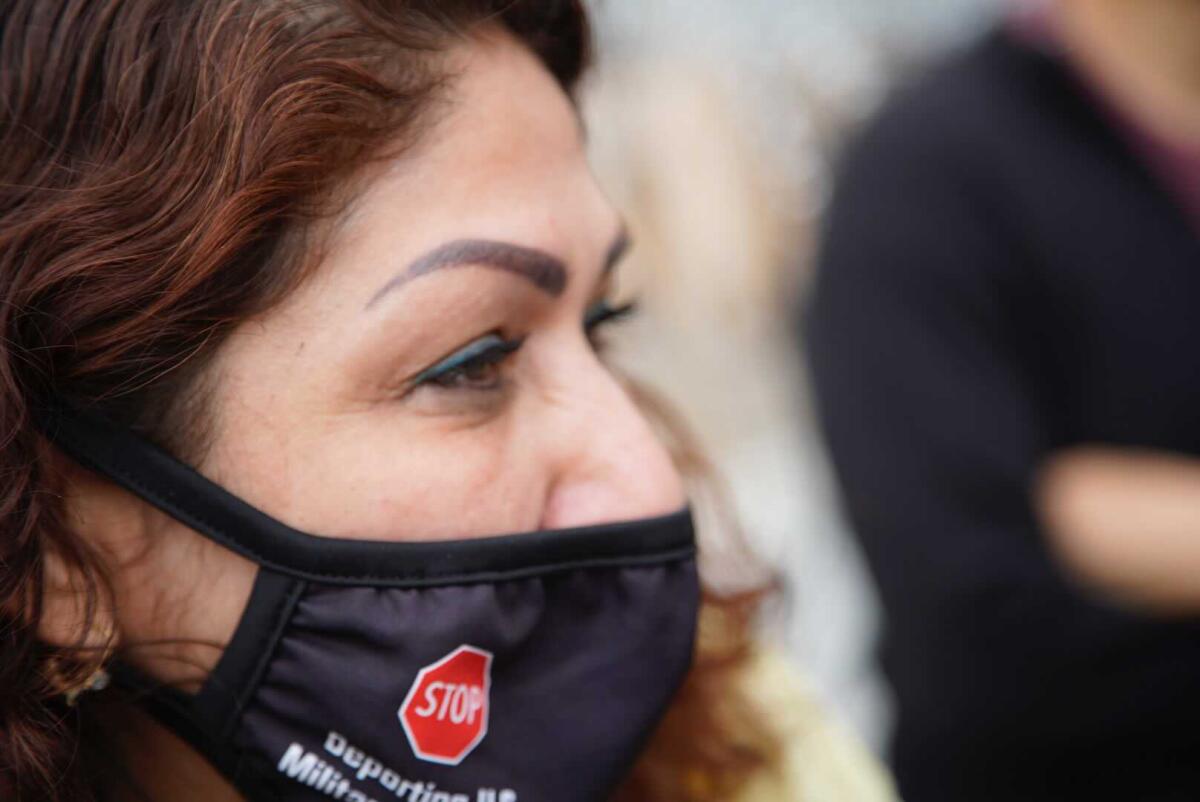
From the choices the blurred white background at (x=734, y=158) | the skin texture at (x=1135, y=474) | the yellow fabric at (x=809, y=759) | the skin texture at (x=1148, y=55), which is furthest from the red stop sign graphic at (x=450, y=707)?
the blurred white background at (x=734, y=158)

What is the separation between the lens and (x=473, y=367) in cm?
144

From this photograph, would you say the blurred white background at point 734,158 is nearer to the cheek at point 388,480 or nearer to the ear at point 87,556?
the cheek at point 388,480

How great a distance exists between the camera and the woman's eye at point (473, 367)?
1387 millimetres

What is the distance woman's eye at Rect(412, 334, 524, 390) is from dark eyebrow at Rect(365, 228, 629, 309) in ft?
0.29

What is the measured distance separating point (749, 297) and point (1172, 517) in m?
3.47

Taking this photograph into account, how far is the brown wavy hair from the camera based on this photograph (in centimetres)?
125

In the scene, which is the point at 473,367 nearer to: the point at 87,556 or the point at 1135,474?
the point at 87,556

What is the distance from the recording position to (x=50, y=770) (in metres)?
1.25

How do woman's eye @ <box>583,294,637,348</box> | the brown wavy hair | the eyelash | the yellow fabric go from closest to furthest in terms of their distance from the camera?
the brown wavy hair → the eyelash → woman's eye @ <box>583,294,637,348</box> → the yellow fabric

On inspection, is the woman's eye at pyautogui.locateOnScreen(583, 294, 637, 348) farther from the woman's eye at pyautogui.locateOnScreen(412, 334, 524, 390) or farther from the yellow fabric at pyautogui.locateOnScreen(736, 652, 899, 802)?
the yellow fabric at pyautogui.locateOnScreen(736, 652, 899, 802)

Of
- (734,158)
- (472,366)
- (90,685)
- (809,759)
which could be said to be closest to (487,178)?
(472,366)

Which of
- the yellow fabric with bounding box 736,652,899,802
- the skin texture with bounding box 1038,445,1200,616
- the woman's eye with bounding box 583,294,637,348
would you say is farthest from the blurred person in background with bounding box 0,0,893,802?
the skin texture with bounding box 1038,445,1200,616

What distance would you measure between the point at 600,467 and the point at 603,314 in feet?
1.20

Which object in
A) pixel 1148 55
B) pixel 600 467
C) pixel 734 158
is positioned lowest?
pixel 734 158
